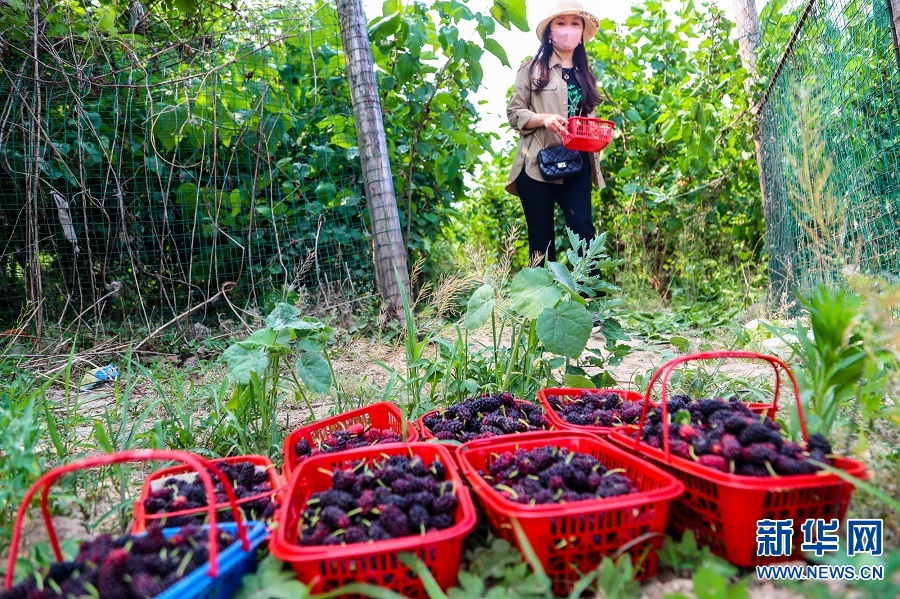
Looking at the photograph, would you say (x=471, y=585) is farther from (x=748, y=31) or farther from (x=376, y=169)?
(x=748, y=31)

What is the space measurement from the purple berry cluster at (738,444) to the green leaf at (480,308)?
643 millimetres

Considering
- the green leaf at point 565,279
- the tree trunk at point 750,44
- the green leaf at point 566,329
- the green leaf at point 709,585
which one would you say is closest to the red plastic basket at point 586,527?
the green leaf at point 709,585

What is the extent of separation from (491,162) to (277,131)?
3.48 metres

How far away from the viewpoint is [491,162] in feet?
21.2

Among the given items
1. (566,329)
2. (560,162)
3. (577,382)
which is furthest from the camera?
(560,162)

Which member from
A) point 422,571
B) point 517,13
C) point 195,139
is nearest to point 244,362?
point 422,571

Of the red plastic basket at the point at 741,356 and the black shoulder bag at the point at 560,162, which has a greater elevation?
the black shoulder bag at the point at 560,162

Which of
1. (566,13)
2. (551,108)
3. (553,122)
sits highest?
(566,13)

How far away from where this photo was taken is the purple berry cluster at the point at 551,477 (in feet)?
3.66

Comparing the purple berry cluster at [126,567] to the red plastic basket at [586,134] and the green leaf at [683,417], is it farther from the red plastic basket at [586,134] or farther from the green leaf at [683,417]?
the red plastic basket at [586,134]

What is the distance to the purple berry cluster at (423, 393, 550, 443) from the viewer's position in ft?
5.15

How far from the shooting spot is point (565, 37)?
123 inches

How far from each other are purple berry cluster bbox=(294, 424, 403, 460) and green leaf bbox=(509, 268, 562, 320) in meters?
0.53

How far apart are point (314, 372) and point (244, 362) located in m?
0.19
